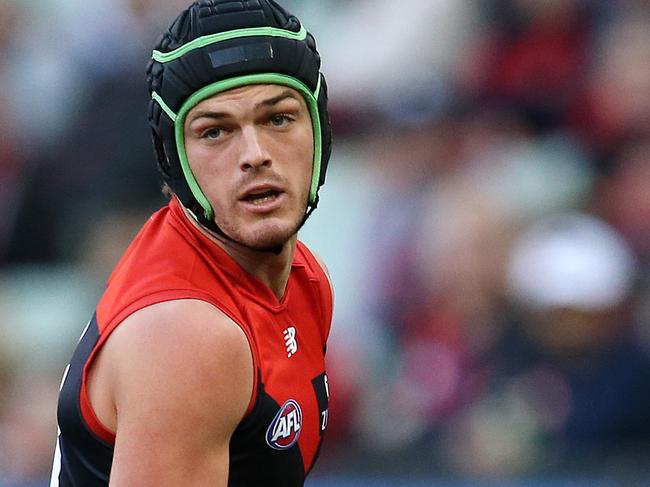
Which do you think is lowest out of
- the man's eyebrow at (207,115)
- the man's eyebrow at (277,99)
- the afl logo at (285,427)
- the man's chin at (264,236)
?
the afl logo at (285,427)

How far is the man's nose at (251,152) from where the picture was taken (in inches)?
124

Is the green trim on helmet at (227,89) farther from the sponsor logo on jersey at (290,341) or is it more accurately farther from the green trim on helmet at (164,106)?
the sponsor logo on jersey at (290,341)

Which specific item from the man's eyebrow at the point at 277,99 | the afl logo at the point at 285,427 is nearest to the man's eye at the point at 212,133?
the man's eyebrow at the point at 277,99

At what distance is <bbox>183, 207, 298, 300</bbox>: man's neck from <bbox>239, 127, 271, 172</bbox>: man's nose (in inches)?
9.3

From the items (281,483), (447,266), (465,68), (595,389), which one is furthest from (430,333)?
(281,483)

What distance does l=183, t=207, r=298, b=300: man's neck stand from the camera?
10.9ft

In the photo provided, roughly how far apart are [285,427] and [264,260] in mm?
443

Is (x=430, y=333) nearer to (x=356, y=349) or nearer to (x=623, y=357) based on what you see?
(x=356, y=349)

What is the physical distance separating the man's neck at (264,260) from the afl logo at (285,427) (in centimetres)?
35

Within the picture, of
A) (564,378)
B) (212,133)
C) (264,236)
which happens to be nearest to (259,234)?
(264,236)

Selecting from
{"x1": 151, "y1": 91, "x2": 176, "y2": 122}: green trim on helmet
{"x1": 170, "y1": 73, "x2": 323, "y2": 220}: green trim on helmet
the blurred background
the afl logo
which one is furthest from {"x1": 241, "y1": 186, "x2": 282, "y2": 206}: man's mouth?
the blurred background

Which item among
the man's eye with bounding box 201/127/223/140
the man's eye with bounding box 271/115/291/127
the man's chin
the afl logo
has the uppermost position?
the man's eye with bounding box 271/115/291/127

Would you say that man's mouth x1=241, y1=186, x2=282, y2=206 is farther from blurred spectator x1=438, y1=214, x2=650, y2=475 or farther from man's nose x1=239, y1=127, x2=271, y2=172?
blurred spectator x1=438, y1=214, x2=650, y2=475

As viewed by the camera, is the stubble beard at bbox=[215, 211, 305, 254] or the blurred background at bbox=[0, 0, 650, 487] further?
the blurred background at bbox=[0, 0, 650, 487]
